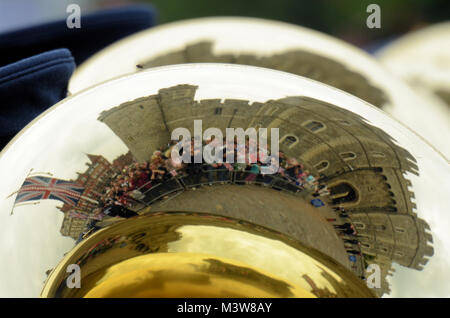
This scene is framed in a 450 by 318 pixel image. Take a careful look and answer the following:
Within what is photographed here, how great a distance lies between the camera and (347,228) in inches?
22.0

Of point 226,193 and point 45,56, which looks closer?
point 226,193

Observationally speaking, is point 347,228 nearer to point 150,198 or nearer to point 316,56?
point 150,198

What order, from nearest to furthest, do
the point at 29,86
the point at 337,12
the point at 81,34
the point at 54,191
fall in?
the point at 54,191 → the point at 29,86 → the point at 81,34 → the point at 337,12

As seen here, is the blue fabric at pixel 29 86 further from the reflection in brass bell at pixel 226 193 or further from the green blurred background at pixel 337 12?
the green blurred background at pixel 337 12

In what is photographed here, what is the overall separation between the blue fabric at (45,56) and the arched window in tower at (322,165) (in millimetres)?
398

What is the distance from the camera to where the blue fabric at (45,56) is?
2.23 ft

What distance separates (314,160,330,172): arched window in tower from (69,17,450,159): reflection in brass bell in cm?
55

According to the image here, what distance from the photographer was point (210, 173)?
0.56 metres

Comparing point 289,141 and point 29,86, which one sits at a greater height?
point 29,86

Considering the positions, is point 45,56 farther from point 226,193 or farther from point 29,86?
point 226,193

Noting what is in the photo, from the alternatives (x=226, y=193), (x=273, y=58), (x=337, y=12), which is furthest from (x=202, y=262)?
(x=337, y=12)

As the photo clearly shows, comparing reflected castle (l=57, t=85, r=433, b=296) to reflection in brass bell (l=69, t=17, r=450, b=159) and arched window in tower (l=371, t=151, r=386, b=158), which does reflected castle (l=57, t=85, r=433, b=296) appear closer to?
arched window in tower (l=371, t=151, r=386, b=158)

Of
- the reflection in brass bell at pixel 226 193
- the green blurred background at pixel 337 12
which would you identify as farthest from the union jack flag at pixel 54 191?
the green blurred background at pixel 337 12

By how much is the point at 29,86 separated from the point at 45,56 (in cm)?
5
